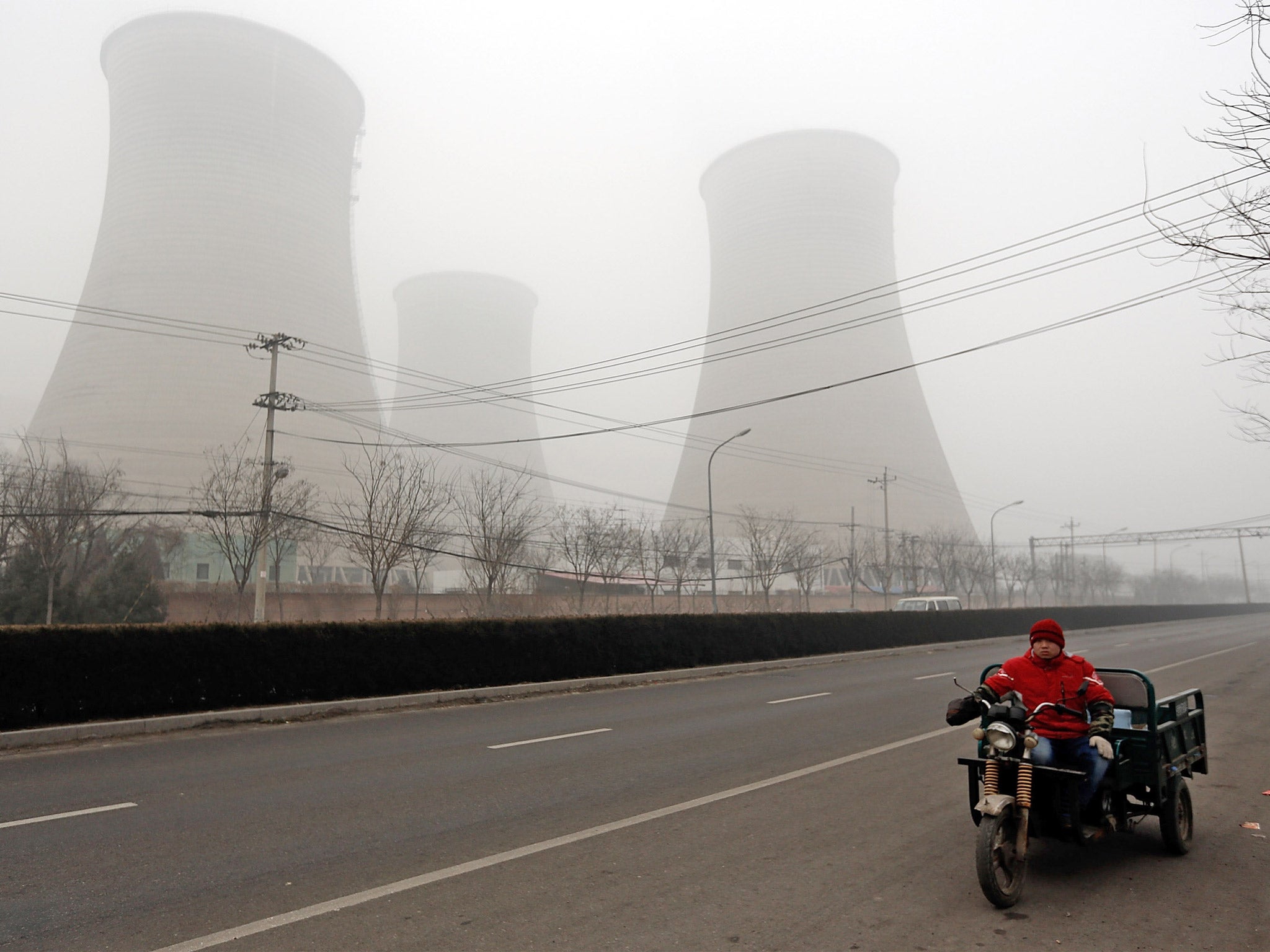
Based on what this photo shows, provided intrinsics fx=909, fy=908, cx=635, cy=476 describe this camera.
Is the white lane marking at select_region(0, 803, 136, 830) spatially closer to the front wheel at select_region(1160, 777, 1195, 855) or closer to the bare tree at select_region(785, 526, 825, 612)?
the front wheel at select_region(1160, 777, 1195, 855)

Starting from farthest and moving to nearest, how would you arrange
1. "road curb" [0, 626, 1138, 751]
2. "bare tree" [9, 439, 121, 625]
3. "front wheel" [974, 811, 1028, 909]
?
"bare tree" [9, 439, 121, 625] < "road curb" [0, 626, 1138, 751] < "front wheel" [974, 811, 1028, 909]

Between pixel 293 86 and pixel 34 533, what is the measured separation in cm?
2442

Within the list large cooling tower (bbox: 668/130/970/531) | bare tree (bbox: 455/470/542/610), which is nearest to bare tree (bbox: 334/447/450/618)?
bare tree (bbox: 455/470/542/610)

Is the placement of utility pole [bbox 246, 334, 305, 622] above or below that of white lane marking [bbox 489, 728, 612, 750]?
above

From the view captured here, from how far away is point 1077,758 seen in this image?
4262mm

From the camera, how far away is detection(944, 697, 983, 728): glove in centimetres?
434

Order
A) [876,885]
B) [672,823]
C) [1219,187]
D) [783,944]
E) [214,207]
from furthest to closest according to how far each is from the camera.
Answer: [214,207], [1219,187], [672,823], [876,885], [783,944]

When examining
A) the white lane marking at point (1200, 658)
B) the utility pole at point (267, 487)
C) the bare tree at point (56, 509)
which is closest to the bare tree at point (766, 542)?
the white lane marking at point (1200, 658)

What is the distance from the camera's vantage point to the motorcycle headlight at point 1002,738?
3980 mm

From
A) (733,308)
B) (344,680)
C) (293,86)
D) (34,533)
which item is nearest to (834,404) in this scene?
(733,308)

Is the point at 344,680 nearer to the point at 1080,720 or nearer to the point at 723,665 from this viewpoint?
the point at 723,665

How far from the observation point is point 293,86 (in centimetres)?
4028

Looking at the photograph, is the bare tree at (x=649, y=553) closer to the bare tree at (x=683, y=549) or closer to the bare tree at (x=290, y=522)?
the bare tree at (x=683, y=549)

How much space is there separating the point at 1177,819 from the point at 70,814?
21.4 feet
